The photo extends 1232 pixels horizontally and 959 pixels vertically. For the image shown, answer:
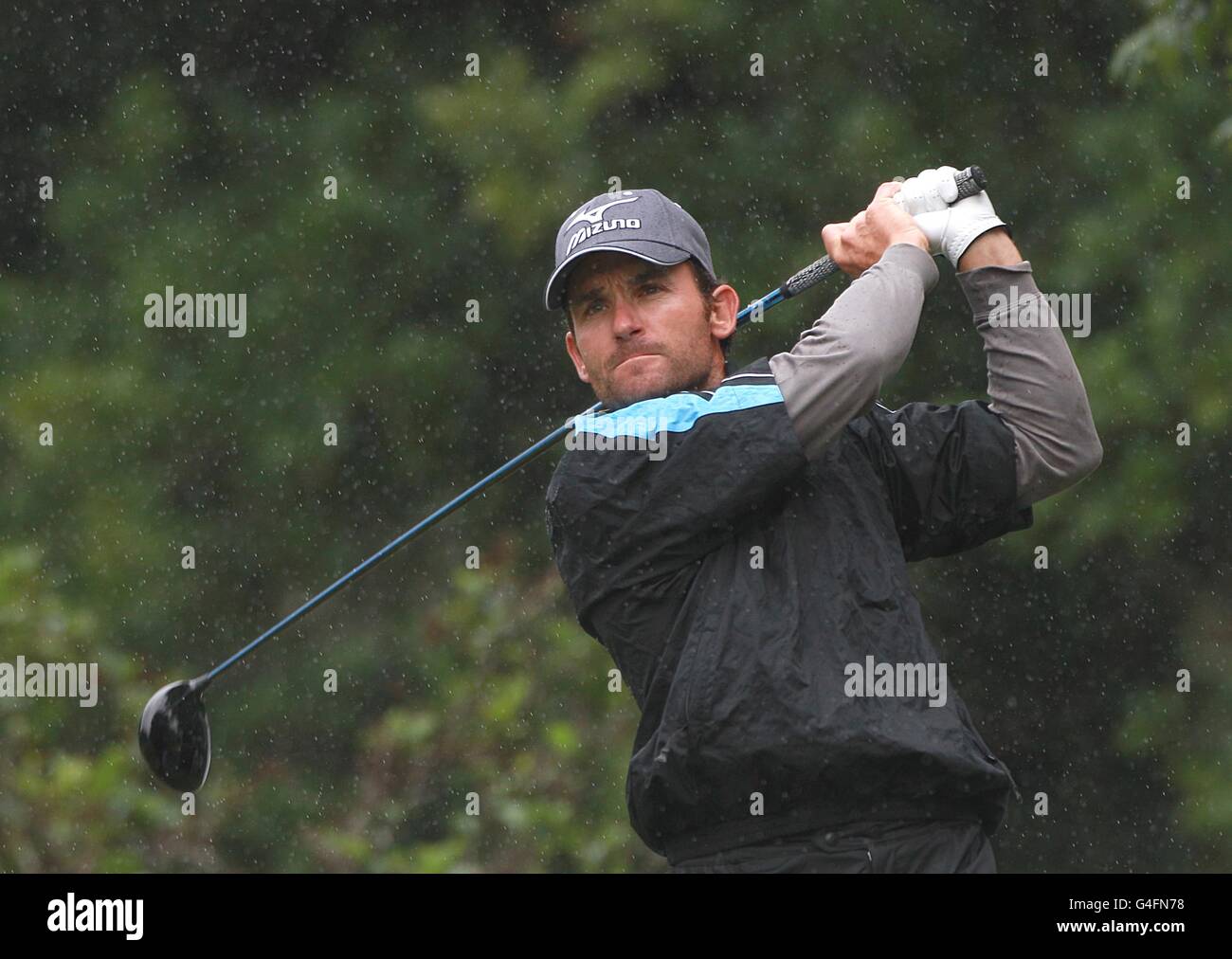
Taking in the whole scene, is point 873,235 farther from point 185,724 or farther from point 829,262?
point 185,724

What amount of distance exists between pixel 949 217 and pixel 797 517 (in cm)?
68

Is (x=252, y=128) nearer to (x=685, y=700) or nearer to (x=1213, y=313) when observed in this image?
(x=1213, y=313)

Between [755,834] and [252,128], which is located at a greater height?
[252,128]

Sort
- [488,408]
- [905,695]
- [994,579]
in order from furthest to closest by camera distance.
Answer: [488,408], [994,579], [905,695]

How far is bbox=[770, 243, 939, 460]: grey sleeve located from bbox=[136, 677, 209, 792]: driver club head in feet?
6.25

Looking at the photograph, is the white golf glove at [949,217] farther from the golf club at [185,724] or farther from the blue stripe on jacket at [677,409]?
the golf club at [185,724]

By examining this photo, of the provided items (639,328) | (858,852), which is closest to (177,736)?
(639,328)

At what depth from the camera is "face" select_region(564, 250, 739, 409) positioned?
11.6ft

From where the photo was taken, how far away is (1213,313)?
766 centimetres

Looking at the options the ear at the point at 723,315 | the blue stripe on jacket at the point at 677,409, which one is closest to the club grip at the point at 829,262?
the ear at the point at 723,315

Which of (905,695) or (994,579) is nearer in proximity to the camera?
(905,695)

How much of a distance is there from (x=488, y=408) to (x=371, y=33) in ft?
6.35

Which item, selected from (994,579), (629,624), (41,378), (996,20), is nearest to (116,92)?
(41,378)

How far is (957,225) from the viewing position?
3.51m
